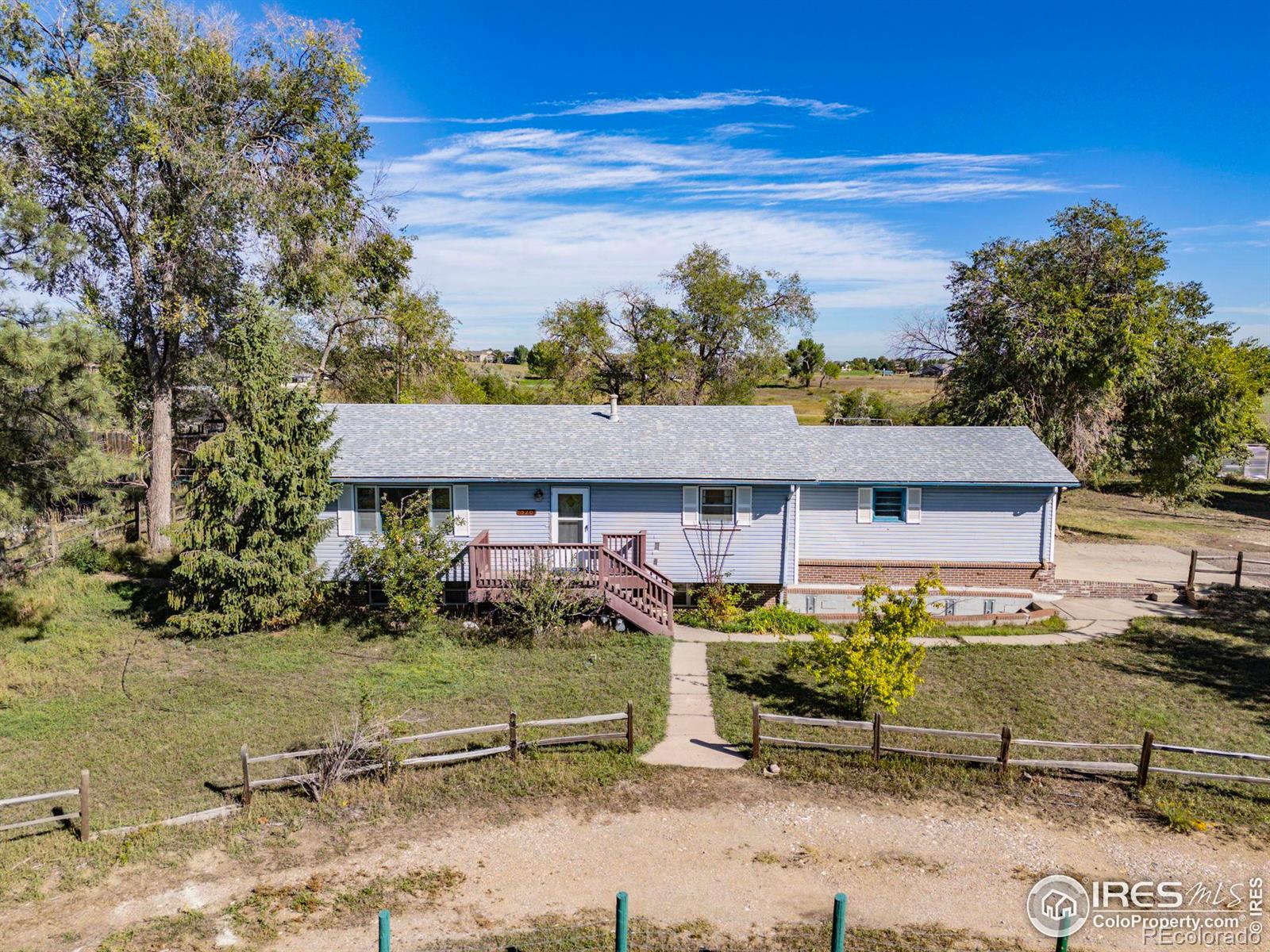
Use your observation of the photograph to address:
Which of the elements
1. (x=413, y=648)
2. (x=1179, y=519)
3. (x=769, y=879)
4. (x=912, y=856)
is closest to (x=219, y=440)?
(x=413, y=648)

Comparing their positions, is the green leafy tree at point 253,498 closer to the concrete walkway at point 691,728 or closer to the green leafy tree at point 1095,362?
the concrete walkway at point 691,728

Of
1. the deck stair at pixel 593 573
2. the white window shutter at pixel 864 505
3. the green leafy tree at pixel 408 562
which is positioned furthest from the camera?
the white window shutter at pixel 864 505

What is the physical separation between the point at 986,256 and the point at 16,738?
108ft

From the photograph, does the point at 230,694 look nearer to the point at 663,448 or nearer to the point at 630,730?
the point at 630,730

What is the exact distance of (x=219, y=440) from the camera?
1688 cm

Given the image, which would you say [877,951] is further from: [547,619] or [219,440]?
[219,440]

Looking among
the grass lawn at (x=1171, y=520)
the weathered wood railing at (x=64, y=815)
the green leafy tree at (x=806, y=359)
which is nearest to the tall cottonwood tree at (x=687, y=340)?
the grass lawn at (x=1171, y=520)

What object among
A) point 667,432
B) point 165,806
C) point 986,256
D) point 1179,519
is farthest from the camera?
point 1179,519

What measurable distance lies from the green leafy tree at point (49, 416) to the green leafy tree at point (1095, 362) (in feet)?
90.1

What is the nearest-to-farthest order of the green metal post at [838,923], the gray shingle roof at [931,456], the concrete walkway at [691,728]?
the green metal post at [838,923]
the concrete walkway at [691,728]
the gray shingle roof at [931,456]

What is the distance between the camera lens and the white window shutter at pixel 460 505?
63.8 ft

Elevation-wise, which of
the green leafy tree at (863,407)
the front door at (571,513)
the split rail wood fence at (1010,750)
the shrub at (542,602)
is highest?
the green leafy tree at (863,407)

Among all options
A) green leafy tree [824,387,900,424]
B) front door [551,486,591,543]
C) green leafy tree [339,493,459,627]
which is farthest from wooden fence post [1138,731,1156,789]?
green leafy tree [824,387,900,424]

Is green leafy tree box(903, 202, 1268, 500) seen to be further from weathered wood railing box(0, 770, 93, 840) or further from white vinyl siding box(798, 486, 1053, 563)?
weathered wood railing box(0, 770, 93, 840)
